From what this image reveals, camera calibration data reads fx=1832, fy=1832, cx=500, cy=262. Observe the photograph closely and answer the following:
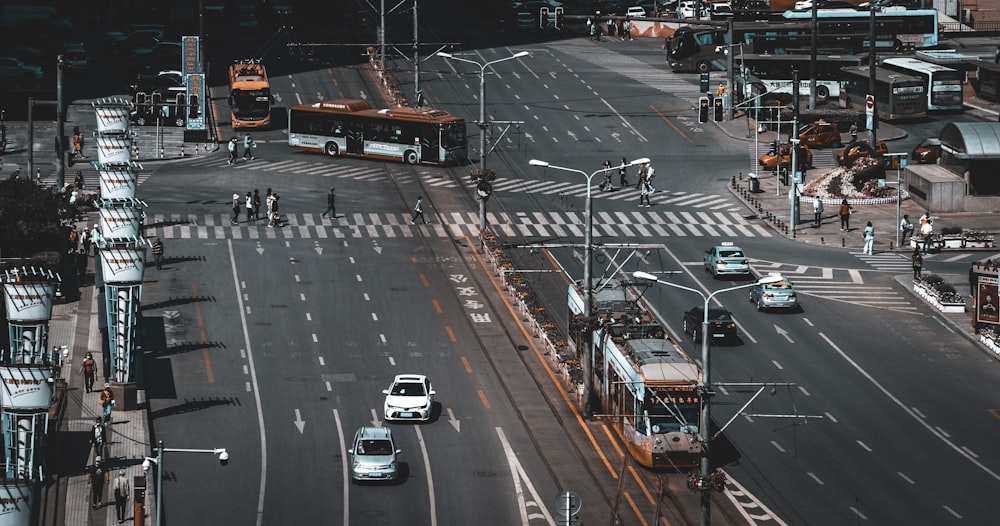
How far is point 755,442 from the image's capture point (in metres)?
75.1

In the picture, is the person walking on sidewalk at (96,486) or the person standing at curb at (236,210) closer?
the person walking on sidewalk at (96,486)

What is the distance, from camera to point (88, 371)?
80.9 meters

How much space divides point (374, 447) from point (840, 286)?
3734 centimetres

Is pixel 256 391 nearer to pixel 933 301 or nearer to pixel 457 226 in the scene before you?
pixel 457 226

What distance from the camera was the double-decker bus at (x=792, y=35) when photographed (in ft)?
513

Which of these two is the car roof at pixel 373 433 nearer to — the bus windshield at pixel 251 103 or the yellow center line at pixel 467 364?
the yellow center line at pixel 467 364

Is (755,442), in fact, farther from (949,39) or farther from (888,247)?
(949,39)

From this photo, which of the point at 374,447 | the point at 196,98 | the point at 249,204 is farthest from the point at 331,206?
the point at 374,447

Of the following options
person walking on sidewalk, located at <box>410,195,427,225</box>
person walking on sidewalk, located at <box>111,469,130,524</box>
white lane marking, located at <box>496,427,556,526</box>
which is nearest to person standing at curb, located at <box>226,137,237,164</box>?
person walking on sidewalk, located at <box>410,195,427,225</box>

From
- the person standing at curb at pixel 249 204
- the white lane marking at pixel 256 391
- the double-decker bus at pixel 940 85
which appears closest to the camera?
the white lane marking at pixel 256 391

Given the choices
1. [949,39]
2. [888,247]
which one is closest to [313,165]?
[888,247]

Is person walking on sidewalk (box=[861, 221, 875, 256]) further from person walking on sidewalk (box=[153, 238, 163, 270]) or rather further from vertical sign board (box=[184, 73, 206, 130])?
vertical sign board (box=[184, 73, 206, 130])

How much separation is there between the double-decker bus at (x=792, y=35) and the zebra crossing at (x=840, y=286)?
177 ft

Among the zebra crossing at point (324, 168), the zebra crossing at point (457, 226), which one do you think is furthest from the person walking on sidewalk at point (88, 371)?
the zebra crossing at point (324, 168)
